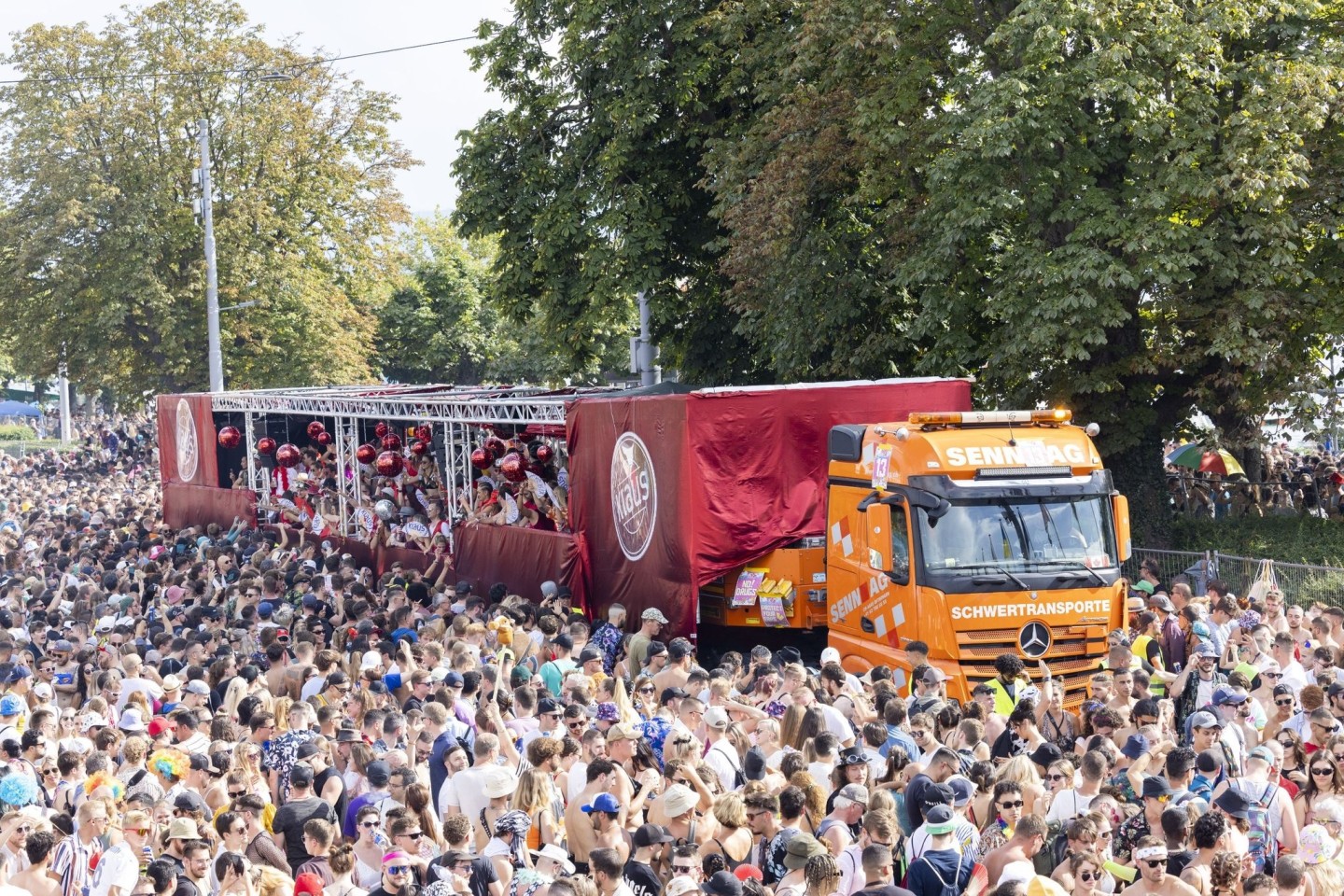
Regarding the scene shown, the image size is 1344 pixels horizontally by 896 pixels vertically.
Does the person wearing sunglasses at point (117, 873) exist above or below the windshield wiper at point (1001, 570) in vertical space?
below

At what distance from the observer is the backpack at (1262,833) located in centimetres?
820

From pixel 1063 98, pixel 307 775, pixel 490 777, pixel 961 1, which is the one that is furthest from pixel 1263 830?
pixel 961 1

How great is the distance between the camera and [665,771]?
8898 mm

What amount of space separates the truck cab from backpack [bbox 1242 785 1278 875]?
16.3 feet

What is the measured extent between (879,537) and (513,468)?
805 centimetres

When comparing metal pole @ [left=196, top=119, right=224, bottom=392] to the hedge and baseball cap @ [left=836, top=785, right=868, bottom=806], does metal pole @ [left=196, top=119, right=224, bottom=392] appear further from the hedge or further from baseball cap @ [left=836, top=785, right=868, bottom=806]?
baseball cap @ [left=836, top=785, right=868, bottom=806]

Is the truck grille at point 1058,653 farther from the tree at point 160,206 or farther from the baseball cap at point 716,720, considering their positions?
the tree at point 160,206

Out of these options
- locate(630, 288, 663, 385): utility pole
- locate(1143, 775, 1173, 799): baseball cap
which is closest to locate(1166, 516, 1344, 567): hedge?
locate(630, 288, 663, 385): utility pole

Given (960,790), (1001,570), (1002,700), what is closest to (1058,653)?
(1001,570)

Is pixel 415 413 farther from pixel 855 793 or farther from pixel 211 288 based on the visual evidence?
pixel 855 793

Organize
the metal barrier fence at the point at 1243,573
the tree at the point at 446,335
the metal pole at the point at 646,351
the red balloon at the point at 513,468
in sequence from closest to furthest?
the metal barrier fence at the point at 1243,573 → the red balloon at the point at 513,468 → the metal pole at the point at 646,351 → the tree at the point at 446,335

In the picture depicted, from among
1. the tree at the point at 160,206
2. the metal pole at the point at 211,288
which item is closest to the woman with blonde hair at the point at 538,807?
the metal pole at the point at 211,288

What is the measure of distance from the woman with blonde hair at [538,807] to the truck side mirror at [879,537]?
20.7ft

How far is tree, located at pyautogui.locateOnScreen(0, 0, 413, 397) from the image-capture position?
4228 cm
